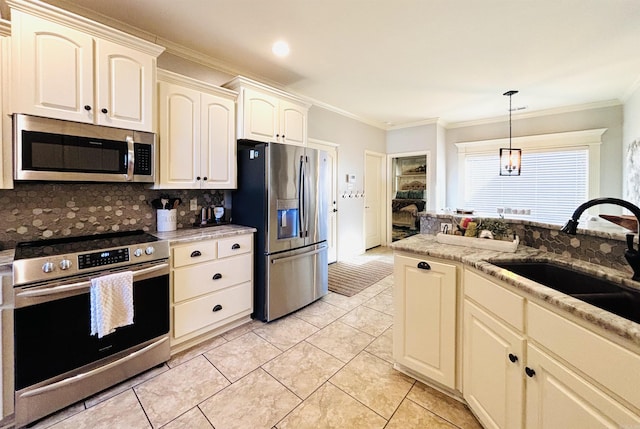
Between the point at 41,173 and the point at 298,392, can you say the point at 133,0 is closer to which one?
the point at 41,173

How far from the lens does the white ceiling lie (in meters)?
2.11

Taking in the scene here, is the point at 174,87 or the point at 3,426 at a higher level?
the point at 174,87

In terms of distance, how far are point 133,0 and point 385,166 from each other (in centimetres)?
497

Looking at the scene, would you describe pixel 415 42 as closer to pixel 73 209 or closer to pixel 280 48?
pixel 280 48

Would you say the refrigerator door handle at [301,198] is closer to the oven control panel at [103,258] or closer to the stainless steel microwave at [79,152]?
the stainless steel microwave at [79,152]

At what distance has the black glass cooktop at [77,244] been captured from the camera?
5.42 ft

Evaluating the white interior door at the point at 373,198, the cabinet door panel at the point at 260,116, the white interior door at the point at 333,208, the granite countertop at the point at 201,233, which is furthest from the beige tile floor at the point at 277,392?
the white interior door at the point at 373,198

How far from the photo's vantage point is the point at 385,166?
605cm

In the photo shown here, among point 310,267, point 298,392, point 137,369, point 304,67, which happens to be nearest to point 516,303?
point 298,392

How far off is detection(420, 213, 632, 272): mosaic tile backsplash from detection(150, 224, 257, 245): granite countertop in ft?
6.23

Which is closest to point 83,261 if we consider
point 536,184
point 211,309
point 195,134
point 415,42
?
point 211,309

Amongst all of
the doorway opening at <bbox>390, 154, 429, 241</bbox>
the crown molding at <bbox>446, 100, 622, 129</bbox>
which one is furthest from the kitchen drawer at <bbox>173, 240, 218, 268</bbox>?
the crown molding at <bbox>446, 100, 622, 129</bbox>

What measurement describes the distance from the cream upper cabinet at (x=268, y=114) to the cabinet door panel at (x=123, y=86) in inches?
32.8

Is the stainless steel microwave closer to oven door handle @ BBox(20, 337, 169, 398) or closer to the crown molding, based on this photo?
oven door handle @ BBox(20, 337, 169, 398)
